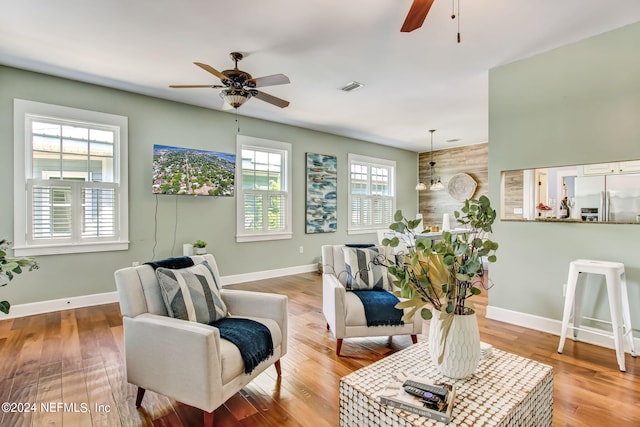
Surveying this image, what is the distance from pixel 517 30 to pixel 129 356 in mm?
3767

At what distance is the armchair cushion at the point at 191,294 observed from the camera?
1.96 meters

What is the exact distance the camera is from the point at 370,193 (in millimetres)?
7398

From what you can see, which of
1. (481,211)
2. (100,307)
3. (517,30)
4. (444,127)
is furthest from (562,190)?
(100,307)

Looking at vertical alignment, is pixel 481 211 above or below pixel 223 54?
below

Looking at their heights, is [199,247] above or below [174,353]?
above

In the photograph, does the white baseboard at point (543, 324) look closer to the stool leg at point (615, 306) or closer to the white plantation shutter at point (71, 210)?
the stool leg at point (615, 306)

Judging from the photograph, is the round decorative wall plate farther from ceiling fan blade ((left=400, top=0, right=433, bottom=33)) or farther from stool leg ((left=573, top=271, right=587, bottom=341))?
ceiling fan blade ((left=400, top=0, right=433, bottom=33))

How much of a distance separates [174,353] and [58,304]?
304 centimetres

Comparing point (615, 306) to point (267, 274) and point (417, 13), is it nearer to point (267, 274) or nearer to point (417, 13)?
point (417, 13)

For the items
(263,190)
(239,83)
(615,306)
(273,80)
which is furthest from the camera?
(263,190)

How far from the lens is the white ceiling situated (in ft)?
8.03

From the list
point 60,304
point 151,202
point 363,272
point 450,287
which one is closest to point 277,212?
point 151,202

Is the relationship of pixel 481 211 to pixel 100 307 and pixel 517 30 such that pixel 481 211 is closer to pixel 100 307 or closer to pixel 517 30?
Answer: pixel 517 30

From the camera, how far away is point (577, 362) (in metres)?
2.54
